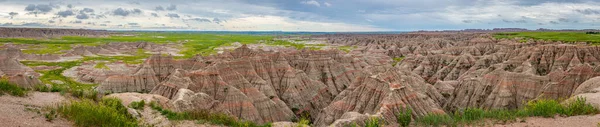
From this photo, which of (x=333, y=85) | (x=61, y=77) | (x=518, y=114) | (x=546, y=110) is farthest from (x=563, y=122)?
(x=61, y=77)

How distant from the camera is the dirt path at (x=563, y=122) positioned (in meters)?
14.1

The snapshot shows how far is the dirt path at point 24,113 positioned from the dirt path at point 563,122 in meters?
17.0

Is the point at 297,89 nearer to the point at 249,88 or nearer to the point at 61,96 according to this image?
the point at 249,88

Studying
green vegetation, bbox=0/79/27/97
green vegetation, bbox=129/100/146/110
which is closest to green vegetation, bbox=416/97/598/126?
green vegetation, bbox=129/100/146/110

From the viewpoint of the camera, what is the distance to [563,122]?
1462 cm

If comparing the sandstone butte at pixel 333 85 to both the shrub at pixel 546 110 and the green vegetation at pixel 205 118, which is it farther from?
the shrub at pixel 546 110

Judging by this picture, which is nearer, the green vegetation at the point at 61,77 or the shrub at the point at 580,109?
the shrub at the point at 580,109

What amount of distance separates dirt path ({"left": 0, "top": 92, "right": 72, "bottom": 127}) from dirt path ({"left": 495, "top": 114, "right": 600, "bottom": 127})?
55.7 feet

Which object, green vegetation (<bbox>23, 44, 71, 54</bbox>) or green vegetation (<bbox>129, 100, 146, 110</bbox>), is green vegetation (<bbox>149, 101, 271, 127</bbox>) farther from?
green vegetation (<bbox>23, 44, 71, 54</bbox>)

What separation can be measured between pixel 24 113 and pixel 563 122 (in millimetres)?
20206

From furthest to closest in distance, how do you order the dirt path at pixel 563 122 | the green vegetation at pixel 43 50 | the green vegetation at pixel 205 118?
1. the green vegetation at pixel 43 50
2. the green vegetation at pixel 205 118
3. the dirt path at pixel 563 122

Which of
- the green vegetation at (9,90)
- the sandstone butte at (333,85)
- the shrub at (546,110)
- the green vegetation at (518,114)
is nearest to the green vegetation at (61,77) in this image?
the sandstone butte at (333,85)

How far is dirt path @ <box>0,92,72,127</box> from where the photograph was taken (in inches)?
510

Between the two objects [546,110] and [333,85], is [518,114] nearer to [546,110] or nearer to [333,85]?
[546,110]
